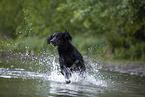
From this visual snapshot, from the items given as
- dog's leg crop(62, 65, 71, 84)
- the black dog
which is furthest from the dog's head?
dog's leg crop(62, 65, 71, 84)

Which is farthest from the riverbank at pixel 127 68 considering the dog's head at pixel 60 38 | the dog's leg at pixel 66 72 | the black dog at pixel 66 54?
the dog's head at pixel 60 38

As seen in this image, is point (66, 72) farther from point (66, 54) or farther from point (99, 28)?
point (99, 28)

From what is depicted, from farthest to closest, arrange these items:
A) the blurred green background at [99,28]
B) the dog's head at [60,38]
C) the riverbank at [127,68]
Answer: the blurred green background at [99,28]
the riverbank at [127,68]
the dog's head at [60,38]

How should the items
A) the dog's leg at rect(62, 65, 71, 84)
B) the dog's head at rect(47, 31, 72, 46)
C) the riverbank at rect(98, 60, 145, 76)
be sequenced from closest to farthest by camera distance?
the dog's leg at rect(62, 65, 71, 84), the dog's head at rect(47, 31, 72, 46), the riverbank at rect(98, 60, 145, 76)

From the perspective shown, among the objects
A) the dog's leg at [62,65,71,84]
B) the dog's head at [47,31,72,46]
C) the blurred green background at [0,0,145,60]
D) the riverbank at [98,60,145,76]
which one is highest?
the blurred green background at [0,0,145,60]

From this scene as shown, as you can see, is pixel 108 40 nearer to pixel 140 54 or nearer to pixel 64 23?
pixel 140 54

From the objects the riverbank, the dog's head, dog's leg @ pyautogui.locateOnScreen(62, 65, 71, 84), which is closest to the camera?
dog's leg @ pyautogui.locateOnScreen(62, 65, 71, 84)

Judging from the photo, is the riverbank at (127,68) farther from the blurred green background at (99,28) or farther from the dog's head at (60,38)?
the dog's head at (60,38)

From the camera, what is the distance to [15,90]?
487 cm

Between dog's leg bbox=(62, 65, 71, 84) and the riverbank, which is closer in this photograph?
dog's leg bbox=(62, 65, 71, 84)

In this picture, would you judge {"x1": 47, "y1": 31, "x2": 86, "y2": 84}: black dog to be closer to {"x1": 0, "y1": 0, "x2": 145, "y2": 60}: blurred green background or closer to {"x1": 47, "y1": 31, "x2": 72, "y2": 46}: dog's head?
{"x1": 47, "y1": 31, "x2": 72, "y2": 46}: dog's head

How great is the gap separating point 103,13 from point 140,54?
3.77m

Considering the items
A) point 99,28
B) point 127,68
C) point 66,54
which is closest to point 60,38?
point 66,54

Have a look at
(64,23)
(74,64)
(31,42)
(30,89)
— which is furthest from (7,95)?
(64,23)
